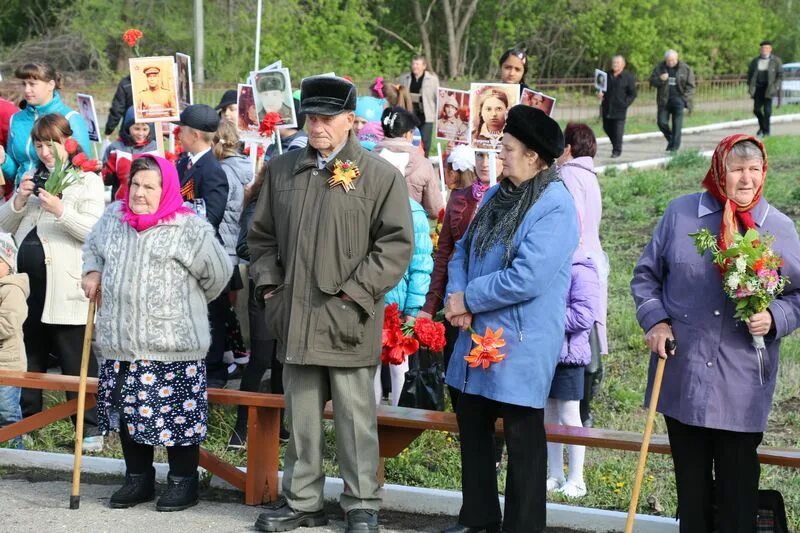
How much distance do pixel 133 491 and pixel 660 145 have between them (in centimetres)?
1684

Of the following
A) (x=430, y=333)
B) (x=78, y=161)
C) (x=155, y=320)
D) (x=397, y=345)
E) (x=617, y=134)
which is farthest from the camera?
(x=617, y=134)

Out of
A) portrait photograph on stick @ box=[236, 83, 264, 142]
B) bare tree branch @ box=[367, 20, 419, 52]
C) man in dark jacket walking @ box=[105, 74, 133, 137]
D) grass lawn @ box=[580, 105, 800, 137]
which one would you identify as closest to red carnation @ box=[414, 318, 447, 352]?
portrait photograph on stick @ box=[236, 83, 264, 142]

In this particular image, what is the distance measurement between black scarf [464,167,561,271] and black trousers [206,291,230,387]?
277cm

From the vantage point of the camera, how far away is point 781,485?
20.2 ft

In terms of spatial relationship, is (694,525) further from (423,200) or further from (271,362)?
(423,200)

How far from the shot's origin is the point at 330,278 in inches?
201

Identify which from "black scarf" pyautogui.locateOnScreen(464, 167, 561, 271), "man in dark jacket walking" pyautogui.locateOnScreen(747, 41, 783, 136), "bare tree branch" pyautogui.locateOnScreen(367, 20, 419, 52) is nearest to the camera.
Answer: "black scarf" pyautogui.locateOnScreen(464, 167, 561, 271)

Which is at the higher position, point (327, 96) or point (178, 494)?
point (327, 96)

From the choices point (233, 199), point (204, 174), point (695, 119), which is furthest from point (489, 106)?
point (695, 119)

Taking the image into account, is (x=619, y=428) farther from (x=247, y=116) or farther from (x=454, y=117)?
(x=247, y=116)

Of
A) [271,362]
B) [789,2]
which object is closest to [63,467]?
[271,362]

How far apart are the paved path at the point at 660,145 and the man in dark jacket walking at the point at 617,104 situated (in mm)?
323

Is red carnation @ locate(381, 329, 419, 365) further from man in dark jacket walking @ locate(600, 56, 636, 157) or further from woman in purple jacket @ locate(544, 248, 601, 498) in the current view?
man in dark jacket walking @ locate(600, 56, 636, 157)

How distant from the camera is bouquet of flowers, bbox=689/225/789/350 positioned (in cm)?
439
